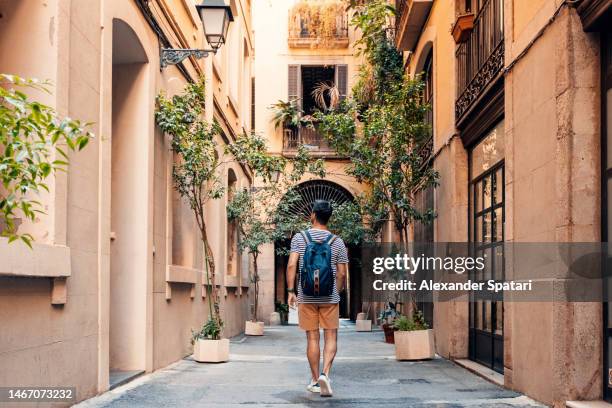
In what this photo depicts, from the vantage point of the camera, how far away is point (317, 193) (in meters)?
28.1

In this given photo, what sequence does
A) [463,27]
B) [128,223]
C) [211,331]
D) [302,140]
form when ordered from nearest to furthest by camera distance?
[128,223] < [211,331] < [463,27] < [302,140]

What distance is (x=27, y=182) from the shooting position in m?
3.65

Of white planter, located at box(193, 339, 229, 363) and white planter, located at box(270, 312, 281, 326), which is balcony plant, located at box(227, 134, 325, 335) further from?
white planter, located at box(270, 312, 281, 326)

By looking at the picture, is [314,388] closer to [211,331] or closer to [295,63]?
[211,331]

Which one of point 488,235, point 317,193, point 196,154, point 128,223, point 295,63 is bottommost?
point 488,235

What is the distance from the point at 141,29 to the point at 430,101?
7.46 meters

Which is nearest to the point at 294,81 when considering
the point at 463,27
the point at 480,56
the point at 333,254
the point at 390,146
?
the point at 390,146

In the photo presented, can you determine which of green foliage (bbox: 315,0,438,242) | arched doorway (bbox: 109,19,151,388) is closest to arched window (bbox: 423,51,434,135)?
green foliage (bbox: 315,0,438,242)

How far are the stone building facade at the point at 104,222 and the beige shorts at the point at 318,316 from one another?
191 cm

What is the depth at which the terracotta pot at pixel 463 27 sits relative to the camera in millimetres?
12141

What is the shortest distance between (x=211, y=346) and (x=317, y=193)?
654 inches

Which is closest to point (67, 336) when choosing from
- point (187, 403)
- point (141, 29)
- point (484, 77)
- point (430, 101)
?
point (187, 403)

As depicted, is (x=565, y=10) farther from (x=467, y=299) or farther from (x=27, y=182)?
(x=467, y=299)

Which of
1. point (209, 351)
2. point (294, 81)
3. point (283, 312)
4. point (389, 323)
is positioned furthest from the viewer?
point (294, 81)
